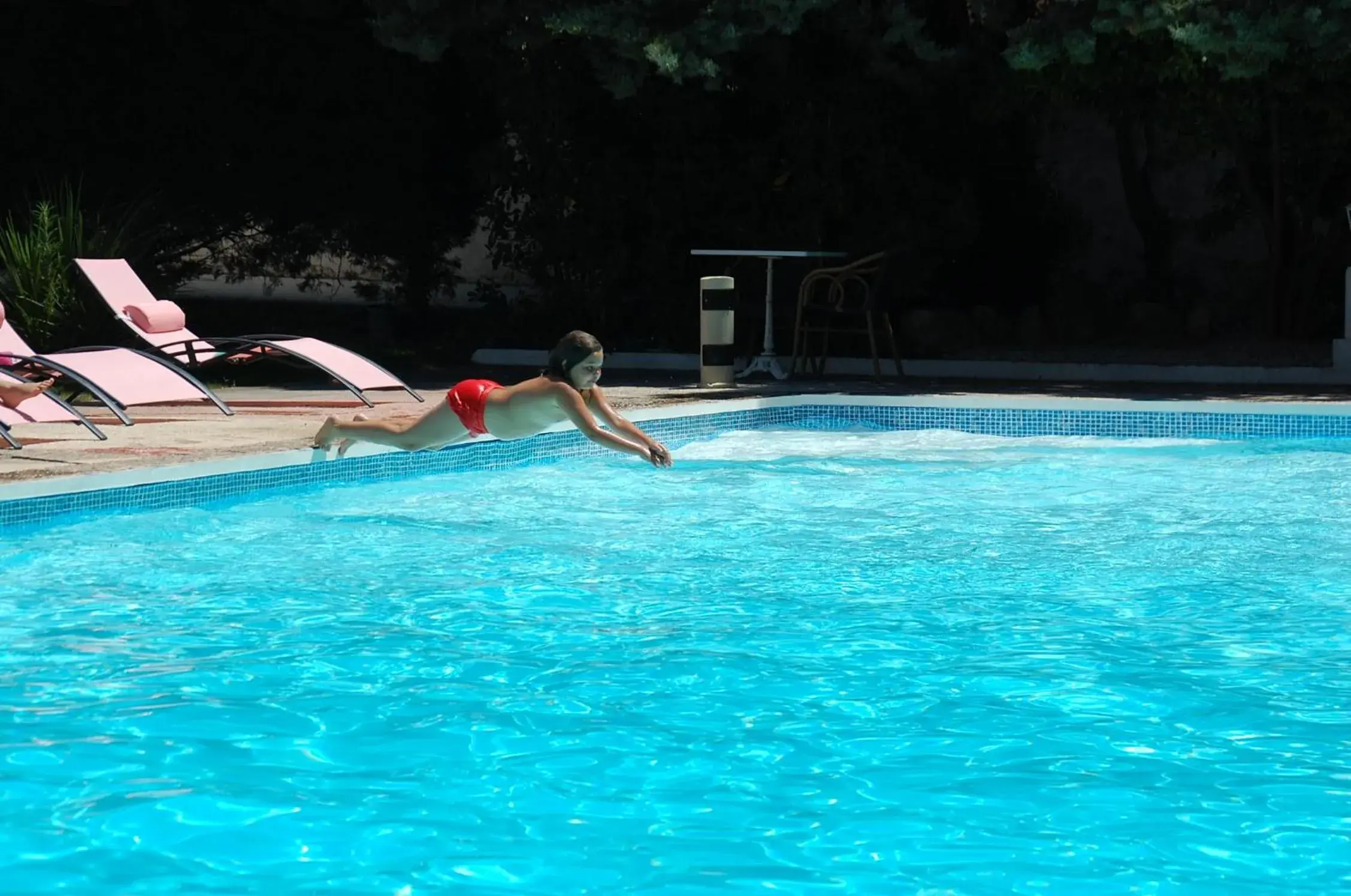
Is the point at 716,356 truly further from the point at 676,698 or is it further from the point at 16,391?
the point at 676,698

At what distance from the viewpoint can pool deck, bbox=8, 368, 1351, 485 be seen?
7.56m

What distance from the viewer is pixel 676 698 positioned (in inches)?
183

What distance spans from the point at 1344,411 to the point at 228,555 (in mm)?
6138

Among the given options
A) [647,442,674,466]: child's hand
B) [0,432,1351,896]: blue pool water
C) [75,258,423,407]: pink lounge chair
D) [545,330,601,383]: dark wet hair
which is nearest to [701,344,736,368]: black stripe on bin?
[75,258,423,407]: pink lounge chair

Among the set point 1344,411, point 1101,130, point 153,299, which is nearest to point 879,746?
point 1344,411

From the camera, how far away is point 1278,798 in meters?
3.78

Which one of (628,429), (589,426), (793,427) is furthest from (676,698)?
(793,427)

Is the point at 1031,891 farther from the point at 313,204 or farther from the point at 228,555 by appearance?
the point at 313,204

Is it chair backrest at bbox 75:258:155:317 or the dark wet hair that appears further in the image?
chair backrest at bbox 75:258:155:317

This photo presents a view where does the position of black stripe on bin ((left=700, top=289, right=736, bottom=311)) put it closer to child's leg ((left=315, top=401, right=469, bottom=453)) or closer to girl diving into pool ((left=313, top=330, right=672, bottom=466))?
child's leg ((left=315, top=401, right=469, bottom=453))

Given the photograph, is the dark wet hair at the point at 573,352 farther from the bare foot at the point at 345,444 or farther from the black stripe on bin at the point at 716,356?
the black stripe on bin at the point at 716,356

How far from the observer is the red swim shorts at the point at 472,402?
7.04 meters

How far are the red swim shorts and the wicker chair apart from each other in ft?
17.3

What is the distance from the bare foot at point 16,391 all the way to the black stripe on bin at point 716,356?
5189 millimetres
